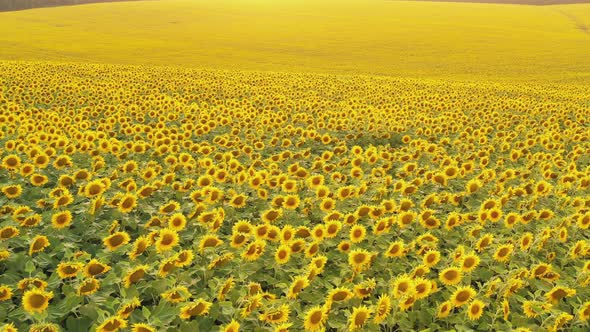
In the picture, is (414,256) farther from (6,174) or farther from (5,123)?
(5,123)

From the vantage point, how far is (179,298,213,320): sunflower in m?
3.90

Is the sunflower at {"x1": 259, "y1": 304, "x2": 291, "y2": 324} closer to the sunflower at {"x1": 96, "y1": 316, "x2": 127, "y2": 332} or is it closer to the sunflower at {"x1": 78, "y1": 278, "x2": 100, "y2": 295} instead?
the sunflower at {"x1": 96, "y1": 316, "x2": 127, "y2": 332}

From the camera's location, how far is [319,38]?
188ft

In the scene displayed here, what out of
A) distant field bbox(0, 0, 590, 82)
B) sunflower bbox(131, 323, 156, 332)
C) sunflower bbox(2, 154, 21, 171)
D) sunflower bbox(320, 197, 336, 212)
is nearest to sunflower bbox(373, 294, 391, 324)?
sunflower bbox(131, 323, 156, 332)

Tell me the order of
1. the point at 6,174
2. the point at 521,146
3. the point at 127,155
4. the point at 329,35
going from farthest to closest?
the point at 329,35 → the point at 521,146 → the point at 127,155 → the point at 6,174

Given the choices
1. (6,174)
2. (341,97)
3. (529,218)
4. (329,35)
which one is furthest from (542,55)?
(6,174)

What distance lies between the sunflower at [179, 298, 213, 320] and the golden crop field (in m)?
0.02

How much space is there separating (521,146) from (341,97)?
1001 centimetres

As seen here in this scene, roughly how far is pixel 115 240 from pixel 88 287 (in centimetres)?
101

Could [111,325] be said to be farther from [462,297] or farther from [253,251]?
[462,297]

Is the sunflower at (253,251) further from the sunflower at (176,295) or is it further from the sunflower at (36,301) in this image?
the sunflower at (36,301)

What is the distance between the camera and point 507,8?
9250 cm

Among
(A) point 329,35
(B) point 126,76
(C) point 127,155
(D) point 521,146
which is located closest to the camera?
(C) point 127,155

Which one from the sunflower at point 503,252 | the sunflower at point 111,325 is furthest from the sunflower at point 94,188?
the sunflower at point 503,252
